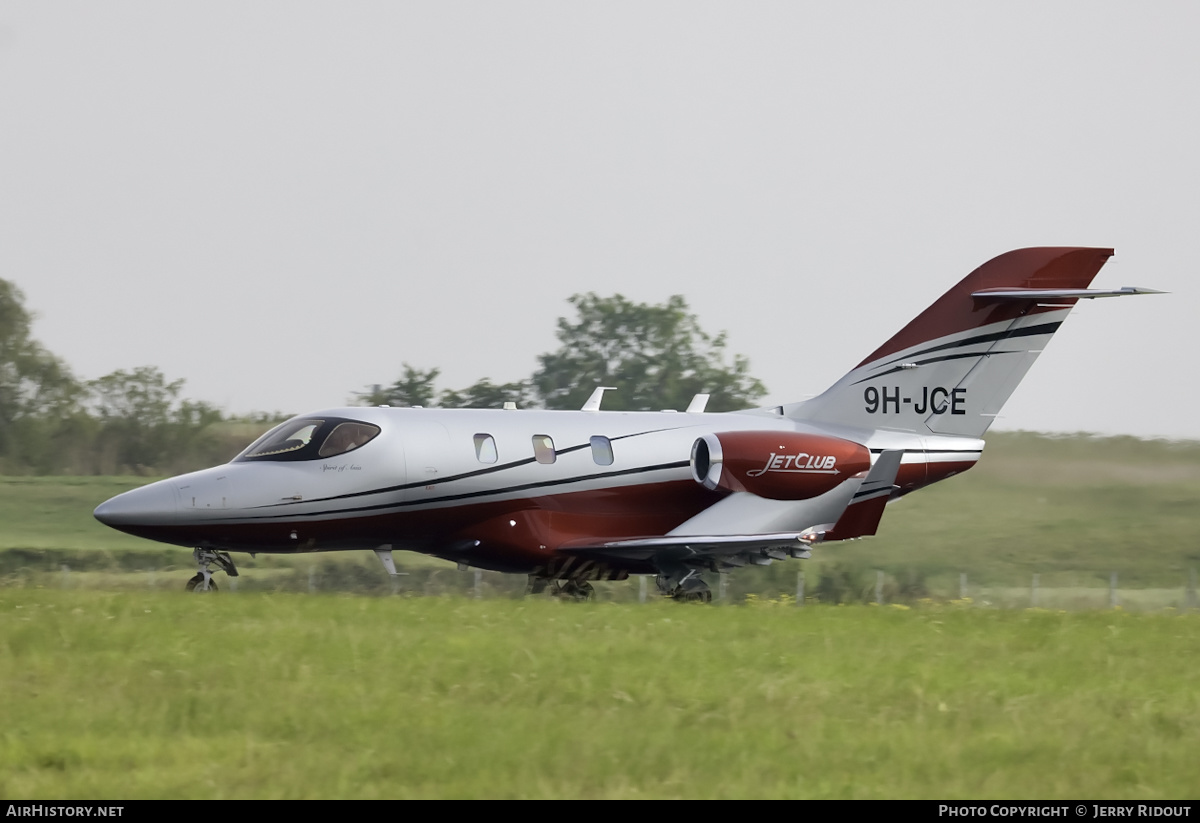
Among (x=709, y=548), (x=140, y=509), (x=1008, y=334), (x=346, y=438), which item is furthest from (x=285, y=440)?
(x=1008, y=334)

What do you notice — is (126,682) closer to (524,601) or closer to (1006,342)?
(524,601)

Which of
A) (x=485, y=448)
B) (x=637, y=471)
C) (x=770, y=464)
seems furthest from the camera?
(x=637, y=471)

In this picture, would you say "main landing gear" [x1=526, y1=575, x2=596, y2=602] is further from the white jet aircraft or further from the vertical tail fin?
the vertical tail fin

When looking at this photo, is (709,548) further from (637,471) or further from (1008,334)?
(1008,334)

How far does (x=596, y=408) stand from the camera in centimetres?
2294

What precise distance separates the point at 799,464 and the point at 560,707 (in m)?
12.3

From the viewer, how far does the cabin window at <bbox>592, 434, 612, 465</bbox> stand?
2159 centimetres

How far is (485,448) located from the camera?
20609mm

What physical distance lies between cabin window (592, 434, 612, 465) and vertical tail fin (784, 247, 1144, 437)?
4083 millimetres

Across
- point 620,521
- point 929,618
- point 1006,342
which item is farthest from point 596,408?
point 929,618

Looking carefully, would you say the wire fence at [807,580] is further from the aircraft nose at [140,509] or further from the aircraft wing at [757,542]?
the aircraft nose at [140,509]

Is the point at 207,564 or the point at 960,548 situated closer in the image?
the point at 207,564

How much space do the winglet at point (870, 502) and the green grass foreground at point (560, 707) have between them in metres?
5.65

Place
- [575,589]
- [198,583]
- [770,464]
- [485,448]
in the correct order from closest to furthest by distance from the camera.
Answer: [198,583]
[485,448]
[770,464]
[575,589]
